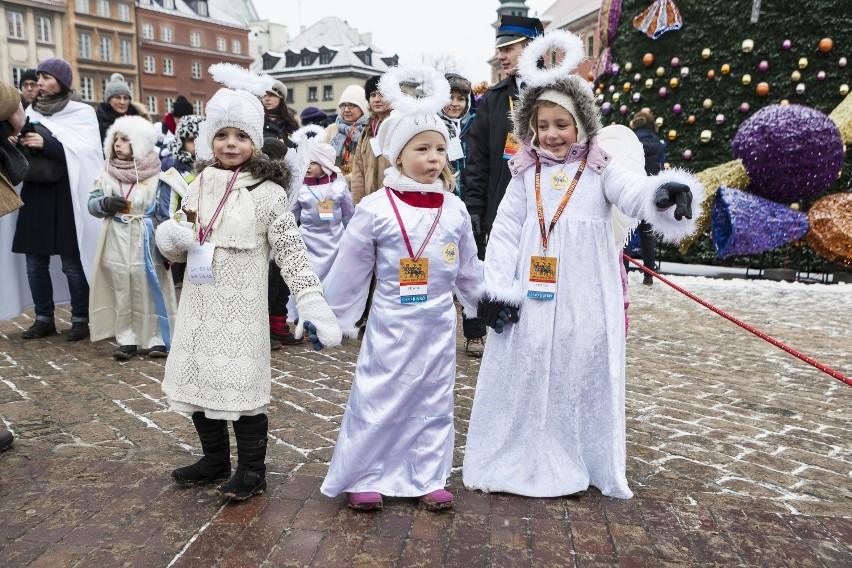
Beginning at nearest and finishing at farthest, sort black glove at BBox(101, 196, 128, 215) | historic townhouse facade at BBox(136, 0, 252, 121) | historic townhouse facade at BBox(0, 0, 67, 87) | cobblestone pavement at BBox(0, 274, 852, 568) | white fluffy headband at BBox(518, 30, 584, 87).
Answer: cobblestone pavement at BBox(0, 274, 852, 568) → white fluffy headband at BBox(518, 30, 584, 87) → black glove at BBox(101, 196, 128, 215) → historic townhouse facade at BBox(0, 0, 67, 87) → historic townhouse facade at BBox(136, 0, 252, 121)

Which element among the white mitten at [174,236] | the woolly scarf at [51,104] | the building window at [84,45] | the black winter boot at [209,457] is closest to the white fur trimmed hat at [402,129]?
the white mitten at [174,236]

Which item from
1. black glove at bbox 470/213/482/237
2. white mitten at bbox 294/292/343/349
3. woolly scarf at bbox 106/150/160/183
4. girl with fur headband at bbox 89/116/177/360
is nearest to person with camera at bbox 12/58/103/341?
girl with fur headband at bbox 89/116/177/360

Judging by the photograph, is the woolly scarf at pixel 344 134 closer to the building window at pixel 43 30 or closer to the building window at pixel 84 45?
the building window at pixel 43 30

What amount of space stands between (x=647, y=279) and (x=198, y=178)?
343 inches

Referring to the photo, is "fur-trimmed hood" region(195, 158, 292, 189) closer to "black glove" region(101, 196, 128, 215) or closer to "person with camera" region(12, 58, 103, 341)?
"black glove" region(101, 196, 128, 215)

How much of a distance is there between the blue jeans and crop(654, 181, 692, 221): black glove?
16.5ft

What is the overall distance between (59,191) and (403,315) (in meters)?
4.25

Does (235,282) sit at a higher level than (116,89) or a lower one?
lower

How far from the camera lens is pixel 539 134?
3410 mm

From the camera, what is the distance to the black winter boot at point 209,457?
3.27 m

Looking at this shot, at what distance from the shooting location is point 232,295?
10.2 ft

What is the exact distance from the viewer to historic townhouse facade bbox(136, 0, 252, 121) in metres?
50.5

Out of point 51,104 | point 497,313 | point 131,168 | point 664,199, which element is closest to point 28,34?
point 51,104

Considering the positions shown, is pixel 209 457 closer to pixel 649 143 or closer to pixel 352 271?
pixel 352 271
